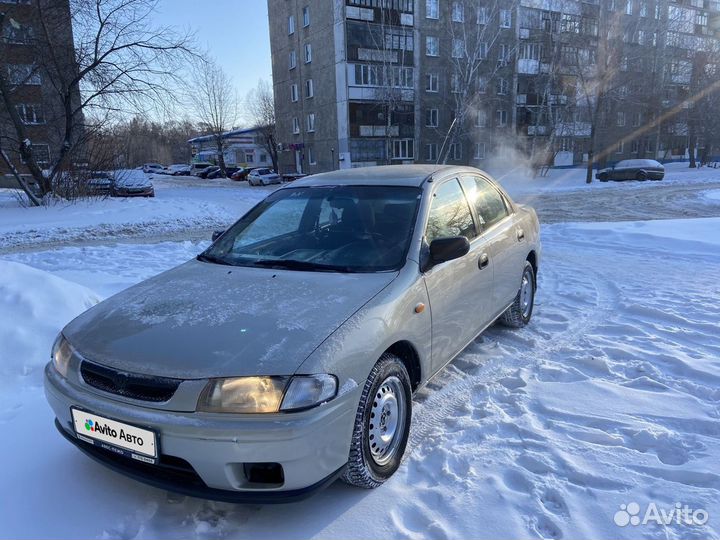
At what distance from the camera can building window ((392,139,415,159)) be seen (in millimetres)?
37906

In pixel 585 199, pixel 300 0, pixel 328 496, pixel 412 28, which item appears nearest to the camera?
pixel 328 496

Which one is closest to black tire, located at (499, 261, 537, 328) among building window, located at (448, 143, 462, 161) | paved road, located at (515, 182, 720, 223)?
paved road, located at (515, 182, 720, 223)

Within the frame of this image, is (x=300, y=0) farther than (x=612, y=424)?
Yes

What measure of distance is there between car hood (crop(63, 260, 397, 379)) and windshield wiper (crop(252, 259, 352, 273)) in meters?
0.07

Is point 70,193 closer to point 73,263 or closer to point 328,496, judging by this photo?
point 73,263

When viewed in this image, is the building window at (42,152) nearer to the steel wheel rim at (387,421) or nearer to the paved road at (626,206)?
the paved road at (626,206)

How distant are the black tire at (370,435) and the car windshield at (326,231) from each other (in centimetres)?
63

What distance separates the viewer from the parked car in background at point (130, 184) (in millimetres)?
21094

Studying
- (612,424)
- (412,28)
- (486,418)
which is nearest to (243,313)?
(486,418)

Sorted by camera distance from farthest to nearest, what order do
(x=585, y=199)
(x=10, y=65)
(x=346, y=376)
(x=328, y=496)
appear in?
(x=585, y=199), (x=10, y=65), (x=328, y=496), (x=346, y=376)

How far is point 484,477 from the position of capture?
8.48 feet

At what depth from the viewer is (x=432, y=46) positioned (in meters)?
37.6

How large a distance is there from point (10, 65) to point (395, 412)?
21.6m

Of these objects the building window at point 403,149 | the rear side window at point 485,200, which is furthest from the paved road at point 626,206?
the building window at point 403,149
